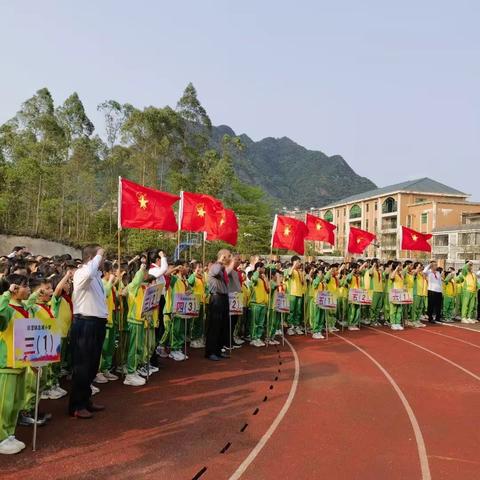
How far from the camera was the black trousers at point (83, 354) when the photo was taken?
557cm

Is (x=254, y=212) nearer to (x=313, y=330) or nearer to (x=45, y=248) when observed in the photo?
(x=45, y=248)

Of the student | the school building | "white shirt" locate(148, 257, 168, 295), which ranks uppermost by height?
the school building

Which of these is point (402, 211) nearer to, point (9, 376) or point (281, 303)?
point (281, 303)

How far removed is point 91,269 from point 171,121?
31.0m

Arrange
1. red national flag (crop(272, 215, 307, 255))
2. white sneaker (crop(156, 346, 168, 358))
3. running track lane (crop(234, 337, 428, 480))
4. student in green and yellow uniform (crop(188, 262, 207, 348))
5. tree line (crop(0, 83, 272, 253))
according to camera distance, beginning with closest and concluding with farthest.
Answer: running track lane (crop(234, 337, 428, 480))
white sneaker (crop(156, 346, 168, 358))
student in green and yellow uniform (crop(188, 262, 207, 348))
red national flag (crop(272, 215, 307, 255))
tree line (crop(0, 83, 272, 253))

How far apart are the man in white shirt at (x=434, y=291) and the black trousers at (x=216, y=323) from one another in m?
8.57

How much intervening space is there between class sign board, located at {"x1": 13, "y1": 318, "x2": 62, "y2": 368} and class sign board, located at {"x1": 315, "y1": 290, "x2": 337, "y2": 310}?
26.2 feet

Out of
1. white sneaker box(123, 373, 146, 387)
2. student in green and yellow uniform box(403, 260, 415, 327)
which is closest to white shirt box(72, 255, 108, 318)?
white sneaker box(123, 373, 146, 387)

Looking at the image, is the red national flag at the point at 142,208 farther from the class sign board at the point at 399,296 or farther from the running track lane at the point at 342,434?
the class sign board at the point at 399,296

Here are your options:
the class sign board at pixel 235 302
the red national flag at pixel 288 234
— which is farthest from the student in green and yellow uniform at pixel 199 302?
the red national flag at pixel 288 234

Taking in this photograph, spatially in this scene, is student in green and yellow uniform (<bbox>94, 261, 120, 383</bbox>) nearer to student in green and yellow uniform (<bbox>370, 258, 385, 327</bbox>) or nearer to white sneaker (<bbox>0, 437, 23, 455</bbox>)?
white sneaker (<bbox>0, 437, 23, 455</bbox>)

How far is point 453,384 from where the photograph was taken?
8039mm

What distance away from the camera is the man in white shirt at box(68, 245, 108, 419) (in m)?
5.54

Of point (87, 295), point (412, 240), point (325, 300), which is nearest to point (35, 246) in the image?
point (325, 300)
